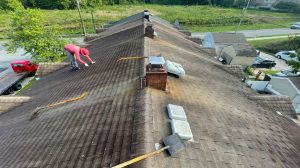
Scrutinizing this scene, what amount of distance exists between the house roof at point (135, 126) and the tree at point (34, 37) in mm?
17158

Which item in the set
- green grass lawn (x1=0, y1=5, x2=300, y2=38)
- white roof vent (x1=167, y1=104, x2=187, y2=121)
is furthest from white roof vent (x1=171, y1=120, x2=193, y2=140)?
green grass lawn (x1=0, y1=5, x2=300, y2=38)

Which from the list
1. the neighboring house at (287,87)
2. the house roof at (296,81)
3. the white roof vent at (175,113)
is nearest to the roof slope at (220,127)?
the white roof vent at (175,113)

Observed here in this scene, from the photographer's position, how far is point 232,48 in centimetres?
3419

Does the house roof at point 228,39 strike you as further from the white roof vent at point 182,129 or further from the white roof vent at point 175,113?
the white roof vent at point 182,129

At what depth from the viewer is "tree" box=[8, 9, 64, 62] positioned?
2884 cm

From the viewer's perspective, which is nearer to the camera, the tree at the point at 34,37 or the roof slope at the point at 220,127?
the roof slope at the point at 220,127

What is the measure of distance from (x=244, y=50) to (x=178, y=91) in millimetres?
28302

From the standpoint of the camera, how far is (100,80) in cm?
1186

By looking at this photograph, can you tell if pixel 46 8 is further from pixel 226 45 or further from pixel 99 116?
pixel 99 116

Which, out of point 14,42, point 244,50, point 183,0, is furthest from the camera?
point 183,0

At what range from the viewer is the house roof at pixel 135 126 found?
22.4 feet

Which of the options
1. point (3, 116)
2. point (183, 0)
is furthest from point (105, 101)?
point (183, 0)

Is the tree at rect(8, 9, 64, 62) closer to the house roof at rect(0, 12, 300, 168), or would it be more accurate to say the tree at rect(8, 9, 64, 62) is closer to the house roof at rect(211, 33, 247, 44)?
the house roof at rect(0, 12, 300, 168)

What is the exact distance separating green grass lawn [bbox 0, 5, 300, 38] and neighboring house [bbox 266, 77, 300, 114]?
28.6m
